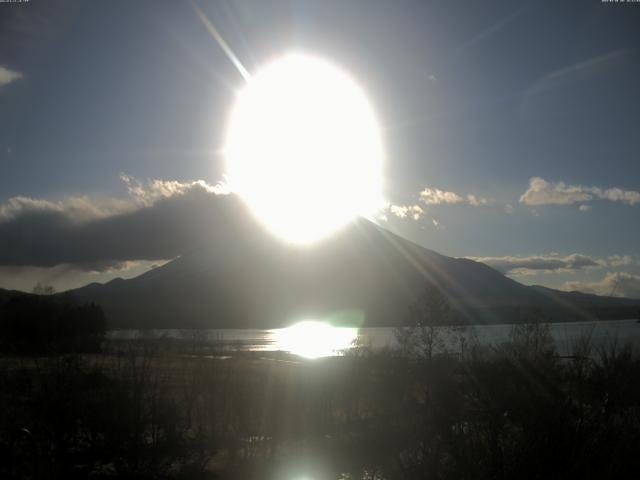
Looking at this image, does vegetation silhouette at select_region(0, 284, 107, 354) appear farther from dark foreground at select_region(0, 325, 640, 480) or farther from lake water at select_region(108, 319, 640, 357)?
dark foreground at select_region(0, 325, 640, 480)

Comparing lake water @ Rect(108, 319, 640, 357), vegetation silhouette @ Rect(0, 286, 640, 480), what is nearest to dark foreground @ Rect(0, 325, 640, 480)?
vegetation silhouette @ Rect(0, 286, 640, 480)

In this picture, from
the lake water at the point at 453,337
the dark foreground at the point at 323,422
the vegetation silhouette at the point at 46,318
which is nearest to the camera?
the dark foreground at the point at 323,422

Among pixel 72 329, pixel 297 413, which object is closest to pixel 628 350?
pixel 297 413

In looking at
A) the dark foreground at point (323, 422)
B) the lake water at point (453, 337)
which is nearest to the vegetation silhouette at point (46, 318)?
the lake water at point (453, 337)

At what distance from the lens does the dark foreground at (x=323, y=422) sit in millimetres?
9914

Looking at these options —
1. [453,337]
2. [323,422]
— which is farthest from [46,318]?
[323,422]

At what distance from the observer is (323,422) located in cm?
2033

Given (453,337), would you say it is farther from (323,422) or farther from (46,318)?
(46,318)

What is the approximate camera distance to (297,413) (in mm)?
20469

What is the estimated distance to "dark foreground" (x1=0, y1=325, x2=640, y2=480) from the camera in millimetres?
9914

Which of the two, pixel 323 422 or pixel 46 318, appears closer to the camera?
pixel 323 422

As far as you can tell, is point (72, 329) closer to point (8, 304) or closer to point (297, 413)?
point (8, 304)

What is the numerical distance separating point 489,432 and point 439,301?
139 ft

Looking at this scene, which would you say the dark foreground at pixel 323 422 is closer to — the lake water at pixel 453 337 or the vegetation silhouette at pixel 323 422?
the vegetation silhouette at pixel 323 422
